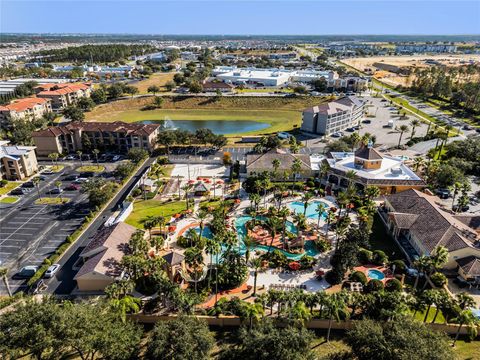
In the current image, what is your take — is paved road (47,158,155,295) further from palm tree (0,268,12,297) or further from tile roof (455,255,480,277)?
tile roof (455,255,480,277)

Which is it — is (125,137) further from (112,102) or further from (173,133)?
(112,102)

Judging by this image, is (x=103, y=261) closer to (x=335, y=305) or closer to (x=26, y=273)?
(x=26, y=273)

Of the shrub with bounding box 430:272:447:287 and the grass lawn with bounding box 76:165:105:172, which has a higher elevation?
the shrub with bounding box 430:272:447:287

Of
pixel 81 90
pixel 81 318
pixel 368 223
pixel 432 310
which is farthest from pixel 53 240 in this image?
pixel 81 90

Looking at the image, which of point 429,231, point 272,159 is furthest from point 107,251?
point 429,231

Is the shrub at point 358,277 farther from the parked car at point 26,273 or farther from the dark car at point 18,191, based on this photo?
the dark car at point 18,191

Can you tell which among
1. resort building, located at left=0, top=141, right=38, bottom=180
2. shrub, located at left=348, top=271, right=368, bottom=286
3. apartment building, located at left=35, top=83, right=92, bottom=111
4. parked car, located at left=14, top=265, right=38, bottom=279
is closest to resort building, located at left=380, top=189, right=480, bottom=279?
shrub, located at left=348, top=271, right=368, bottom=286
